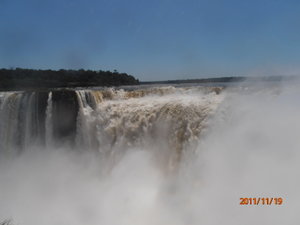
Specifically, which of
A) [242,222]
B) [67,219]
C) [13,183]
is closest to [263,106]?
[242,222]

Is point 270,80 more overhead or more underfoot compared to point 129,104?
more overhead

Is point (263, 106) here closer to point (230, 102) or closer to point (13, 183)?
point (230, 102)

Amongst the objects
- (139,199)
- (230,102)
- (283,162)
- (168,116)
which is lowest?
(139,199)
